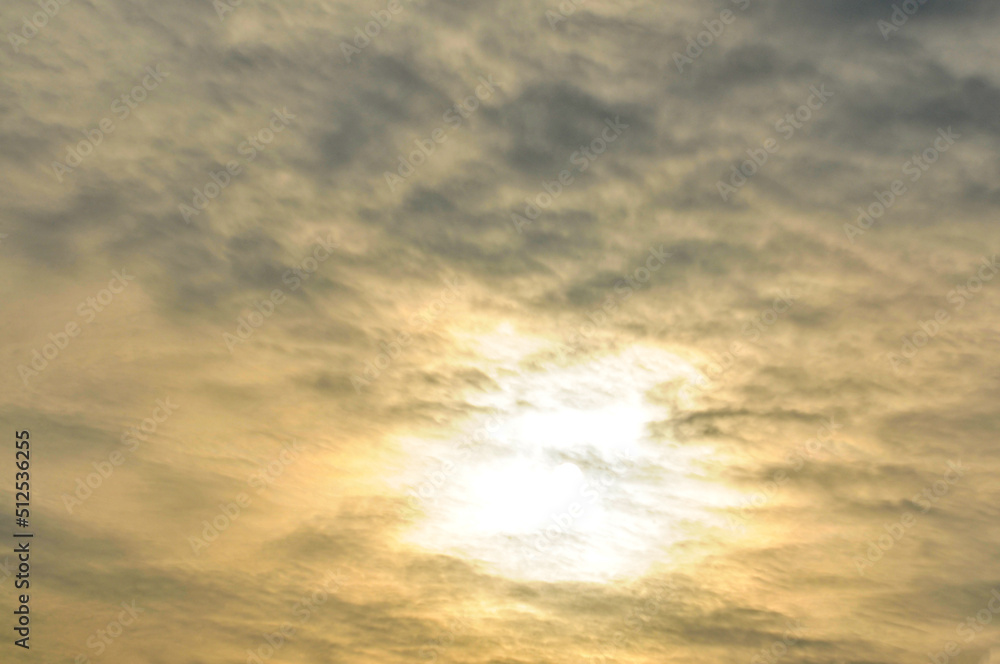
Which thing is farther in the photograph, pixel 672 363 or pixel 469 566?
pixel 469 566

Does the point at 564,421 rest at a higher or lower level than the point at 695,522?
higher

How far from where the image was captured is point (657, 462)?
16.9 meters

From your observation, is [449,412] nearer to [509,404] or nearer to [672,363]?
[509,404]

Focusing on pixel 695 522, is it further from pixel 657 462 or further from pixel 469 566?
pixel 469 566

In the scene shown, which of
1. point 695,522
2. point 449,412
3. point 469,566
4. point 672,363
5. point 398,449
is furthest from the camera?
point 469,566

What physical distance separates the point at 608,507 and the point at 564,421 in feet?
11.0

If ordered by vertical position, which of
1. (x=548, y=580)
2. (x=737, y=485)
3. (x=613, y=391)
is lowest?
(x=548, y=580)

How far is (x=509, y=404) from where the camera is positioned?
15789 mm

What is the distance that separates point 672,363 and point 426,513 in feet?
25.0

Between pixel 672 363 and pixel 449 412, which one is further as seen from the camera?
pixel 449 412

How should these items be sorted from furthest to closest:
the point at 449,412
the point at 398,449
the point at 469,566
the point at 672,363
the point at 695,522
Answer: the point at 469,566
the point at 695,522
the point at 398,449
the point at 449,412
the point at 672,363

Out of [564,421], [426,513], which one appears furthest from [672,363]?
[426,513]

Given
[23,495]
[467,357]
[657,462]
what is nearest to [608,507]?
[657,462]

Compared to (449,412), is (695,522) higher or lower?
lower
